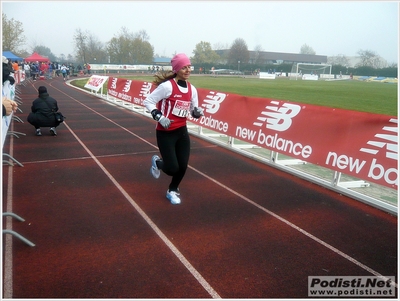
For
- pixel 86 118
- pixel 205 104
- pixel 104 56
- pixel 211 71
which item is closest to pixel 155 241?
pixel 205 104

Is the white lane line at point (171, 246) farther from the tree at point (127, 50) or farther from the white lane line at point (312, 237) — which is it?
the tree at point (127, 50)

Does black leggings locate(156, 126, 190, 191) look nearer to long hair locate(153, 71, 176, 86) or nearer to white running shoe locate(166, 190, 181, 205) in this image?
white running shoe locate(166, 190, 181, 205)

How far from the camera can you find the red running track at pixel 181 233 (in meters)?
3.30

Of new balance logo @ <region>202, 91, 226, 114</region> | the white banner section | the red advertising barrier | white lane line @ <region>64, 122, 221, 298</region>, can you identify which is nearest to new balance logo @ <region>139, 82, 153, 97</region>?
new balance logo @ <region>202, 91, 226, 114</region>

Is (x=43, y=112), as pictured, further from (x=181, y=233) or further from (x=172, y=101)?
(x=181, y=233)

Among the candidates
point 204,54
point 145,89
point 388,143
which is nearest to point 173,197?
point 388,143

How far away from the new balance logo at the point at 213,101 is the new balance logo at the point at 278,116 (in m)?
1.77

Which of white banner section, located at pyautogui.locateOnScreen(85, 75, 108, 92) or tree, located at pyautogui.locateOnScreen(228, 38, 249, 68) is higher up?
tree, located at pyautogui.locateOnScreen(228, 38, 249, 68)

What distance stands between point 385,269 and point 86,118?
11866 mm

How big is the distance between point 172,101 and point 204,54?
110540 mm

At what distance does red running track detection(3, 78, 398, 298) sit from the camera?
3.30 meters

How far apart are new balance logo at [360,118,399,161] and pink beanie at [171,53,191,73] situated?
3103mm

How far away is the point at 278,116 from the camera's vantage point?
23.0ft

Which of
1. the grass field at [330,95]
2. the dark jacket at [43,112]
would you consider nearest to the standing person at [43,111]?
the dark jacket at [43,112]
